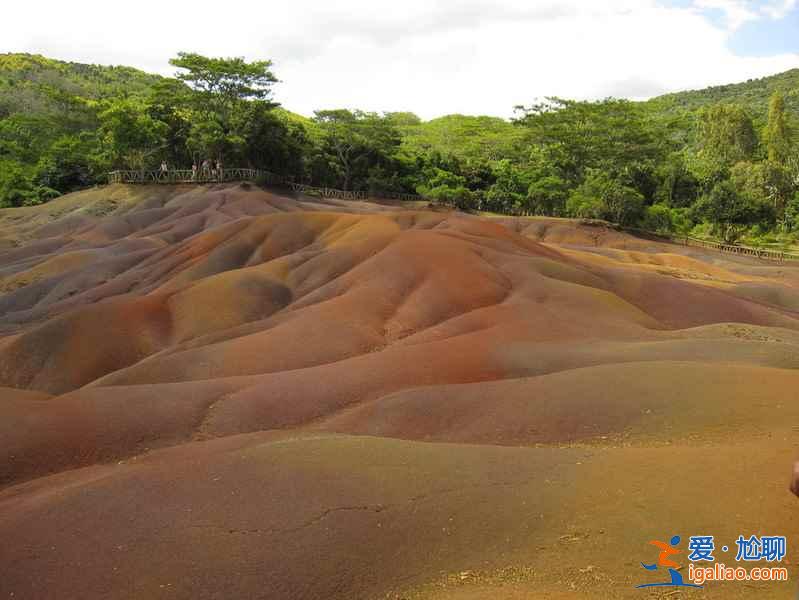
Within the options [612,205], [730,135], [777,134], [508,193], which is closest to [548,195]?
[508,193]

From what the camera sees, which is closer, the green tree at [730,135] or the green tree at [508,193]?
the green tree at [508,193]

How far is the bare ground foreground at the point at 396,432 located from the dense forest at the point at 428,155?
115 feet

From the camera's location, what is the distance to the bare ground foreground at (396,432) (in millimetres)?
8258

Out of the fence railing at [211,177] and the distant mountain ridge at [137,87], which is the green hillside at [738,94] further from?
the fence railing at [211,177]

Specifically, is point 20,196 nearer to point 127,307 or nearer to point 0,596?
point 127,307

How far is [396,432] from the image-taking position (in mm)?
14727

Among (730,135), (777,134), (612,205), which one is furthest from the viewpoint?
(730,135)

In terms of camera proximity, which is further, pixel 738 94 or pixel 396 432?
pixel 738 94

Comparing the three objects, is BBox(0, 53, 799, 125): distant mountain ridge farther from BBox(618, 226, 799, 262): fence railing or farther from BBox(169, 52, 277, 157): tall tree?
BBox(618, 226, 799, 262): fence railing

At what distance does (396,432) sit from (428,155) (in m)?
69.7

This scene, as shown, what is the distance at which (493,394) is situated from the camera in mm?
15422

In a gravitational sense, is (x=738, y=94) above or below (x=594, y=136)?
above

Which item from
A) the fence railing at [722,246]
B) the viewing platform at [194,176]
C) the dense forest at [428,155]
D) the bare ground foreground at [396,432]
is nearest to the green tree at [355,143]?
the dense forest at [428,155]

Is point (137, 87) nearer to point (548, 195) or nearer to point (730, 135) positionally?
point (548, 195)
